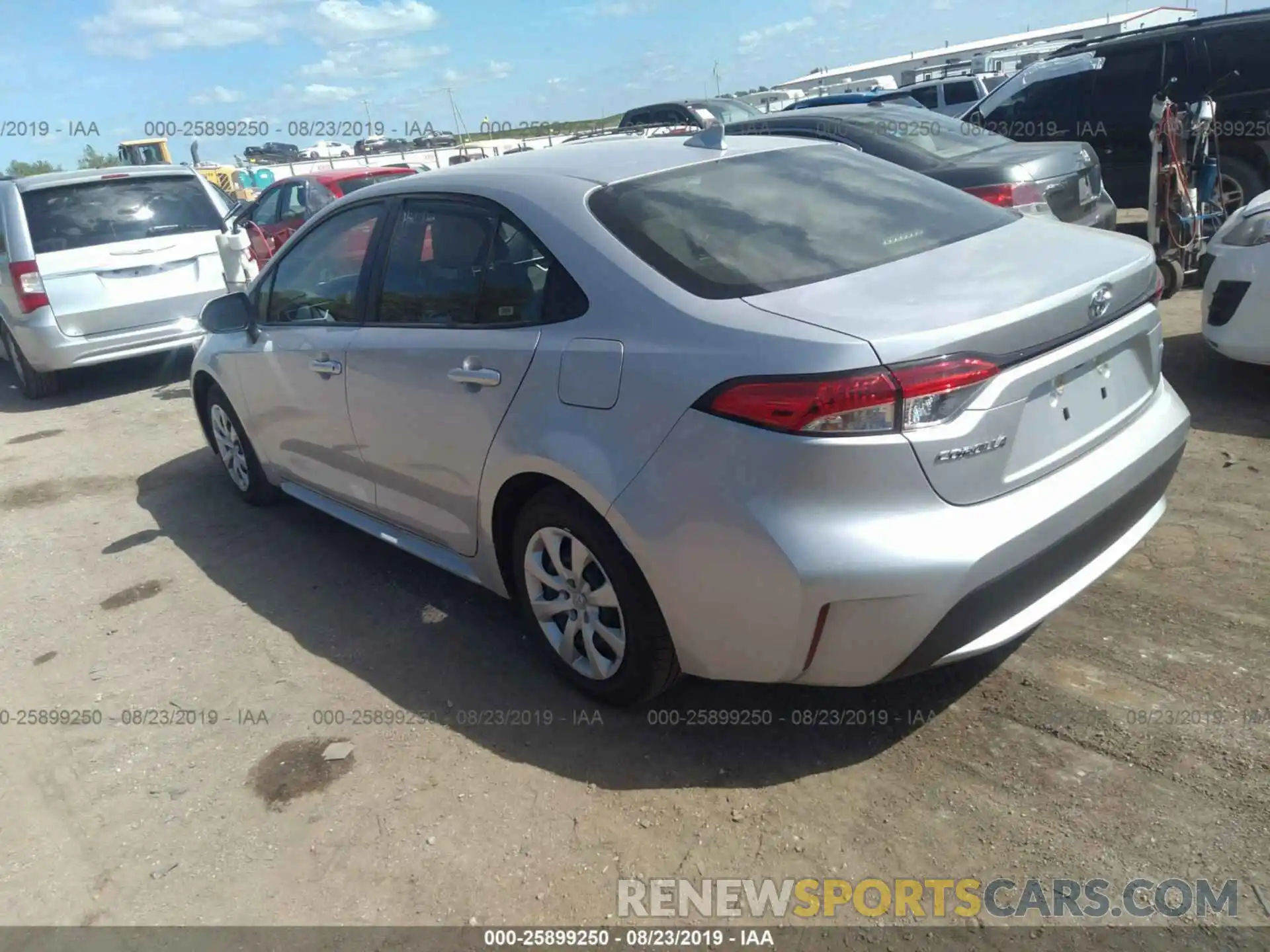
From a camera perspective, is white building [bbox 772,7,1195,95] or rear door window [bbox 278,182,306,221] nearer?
rear door window [bbox 278,182,306,221]

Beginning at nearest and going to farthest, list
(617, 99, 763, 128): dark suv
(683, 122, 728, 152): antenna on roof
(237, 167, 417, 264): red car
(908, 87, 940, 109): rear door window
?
(683, 122, 728, 152): antenna on roof, (237, 167, 417, 264): red car, (617, 99, 763, 128): dark suv, (908, 87, 940, 109): rear door window

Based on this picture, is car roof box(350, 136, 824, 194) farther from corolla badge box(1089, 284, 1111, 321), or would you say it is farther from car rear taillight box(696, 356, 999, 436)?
corolla badge box(1089, 284, 1111, 321)

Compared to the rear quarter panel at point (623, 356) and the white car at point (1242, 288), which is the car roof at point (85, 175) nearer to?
the rear quarter panel at point (623, 356)

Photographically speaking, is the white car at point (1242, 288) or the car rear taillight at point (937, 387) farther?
the white car at point (1242, 288)

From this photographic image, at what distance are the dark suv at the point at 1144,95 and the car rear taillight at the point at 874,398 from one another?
739 centimetres

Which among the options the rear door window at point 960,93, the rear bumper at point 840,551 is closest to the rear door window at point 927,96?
the rear door window at point 960,93

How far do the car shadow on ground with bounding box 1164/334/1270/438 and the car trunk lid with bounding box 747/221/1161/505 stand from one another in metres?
2.29

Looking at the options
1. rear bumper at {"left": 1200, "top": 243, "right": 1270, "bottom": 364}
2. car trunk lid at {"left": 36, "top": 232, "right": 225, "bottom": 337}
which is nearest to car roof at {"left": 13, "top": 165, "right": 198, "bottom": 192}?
car trunk lid at {"left": 36, "top": 232, "right": 225, "bottom": 337}

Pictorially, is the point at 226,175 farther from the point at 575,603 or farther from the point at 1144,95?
the point at 575,603

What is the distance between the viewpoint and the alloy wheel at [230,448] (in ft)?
17.3

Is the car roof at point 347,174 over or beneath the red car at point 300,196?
over

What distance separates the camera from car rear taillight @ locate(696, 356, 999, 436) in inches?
90.9

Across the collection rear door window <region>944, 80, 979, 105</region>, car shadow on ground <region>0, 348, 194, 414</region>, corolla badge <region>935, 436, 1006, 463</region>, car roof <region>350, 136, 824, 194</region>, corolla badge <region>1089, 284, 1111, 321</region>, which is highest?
rear door window <region>944, 80, 979, 105</region>

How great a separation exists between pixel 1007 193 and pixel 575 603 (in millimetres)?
4903
